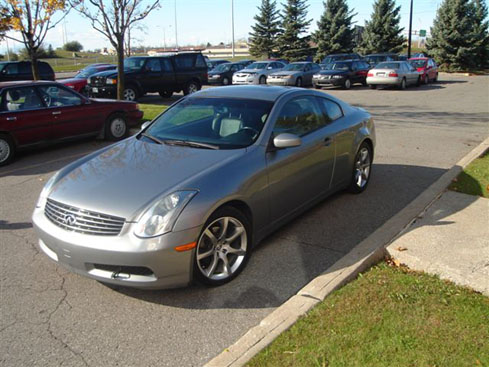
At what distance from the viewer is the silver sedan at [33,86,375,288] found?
3.48 metres

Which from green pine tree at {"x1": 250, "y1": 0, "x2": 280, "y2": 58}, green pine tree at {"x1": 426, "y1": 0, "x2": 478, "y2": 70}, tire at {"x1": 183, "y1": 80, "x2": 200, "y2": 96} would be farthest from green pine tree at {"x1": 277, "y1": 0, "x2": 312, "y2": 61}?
tire at {"x1": 183, "y1": 80, "x2": 200, "y2": 96}

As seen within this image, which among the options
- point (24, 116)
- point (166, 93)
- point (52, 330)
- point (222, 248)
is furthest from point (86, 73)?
point (52, 330)

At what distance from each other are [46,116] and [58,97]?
58cm

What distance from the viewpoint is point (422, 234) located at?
4711 millimetres

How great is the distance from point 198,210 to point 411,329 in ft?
5.77

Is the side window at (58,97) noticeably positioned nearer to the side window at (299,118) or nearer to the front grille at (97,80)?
the side window at (299,118)

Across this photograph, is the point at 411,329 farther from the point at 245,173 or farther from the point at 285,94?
the point at 285,94

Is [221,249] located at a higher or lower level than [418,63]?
lower

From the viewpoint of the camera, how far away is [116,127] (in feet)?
34.6

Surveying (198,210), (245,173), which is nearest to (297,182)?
(245,173)

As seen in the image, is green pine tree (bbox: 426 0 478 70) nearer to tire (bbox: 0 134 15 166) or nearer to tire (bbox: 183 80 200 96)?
tire (bbox: 183 80 200 96)

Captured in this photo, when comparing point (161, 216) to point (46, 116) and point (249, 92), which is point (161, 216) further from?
point (46, 116)

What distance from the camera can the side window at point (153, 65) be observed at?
62.7ft

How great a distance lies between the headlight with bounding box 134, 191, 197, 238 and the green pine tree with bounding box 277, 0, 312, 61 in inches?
1803
